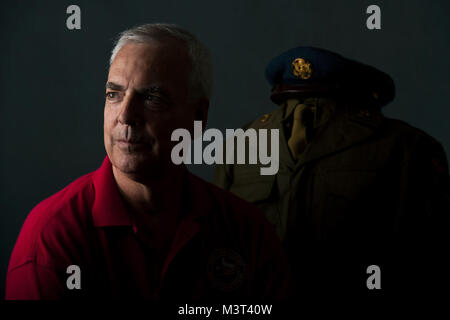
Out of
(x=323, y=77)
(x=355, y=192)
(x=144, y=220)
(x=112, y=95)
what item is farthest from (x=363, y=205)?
(x=112, y=95)

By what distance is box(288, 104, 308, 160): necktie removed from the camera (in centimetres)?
128

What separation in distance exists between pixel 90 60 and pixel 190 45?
0.36 meters

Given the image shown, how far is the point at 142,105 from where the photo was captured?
2.74 feet

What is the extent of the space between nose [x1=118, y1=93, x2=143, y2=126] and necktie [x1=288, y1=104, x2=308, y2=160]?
56cm

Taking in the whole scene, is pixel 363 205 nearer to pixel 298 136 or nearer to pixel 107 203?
pixel 298 136

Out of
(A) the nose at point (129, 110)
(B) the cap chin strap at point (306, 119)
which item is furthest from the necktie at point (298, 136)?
(A) the nose at point (129, 110)

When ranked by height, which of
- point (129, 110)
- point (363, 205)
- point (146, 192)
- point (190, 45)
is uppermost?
point (190, 45)

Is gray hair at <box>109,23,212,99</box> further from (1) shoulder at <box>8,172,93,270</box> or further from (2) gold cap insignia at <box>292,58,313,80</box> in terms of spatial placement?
(2) gold cap insignia at <box>292,58,313,80</box>

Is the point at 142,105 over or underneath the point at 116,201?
over

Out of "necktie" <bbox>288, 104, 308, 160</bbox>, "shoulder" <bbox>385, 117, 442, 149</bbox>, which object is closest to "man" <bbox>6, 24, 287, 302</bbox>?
"necktie" <bbox>288, 104, 308, 160</bbox>

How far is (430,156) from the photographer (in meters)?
1.22

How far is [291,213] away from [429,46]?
58 centimetres
